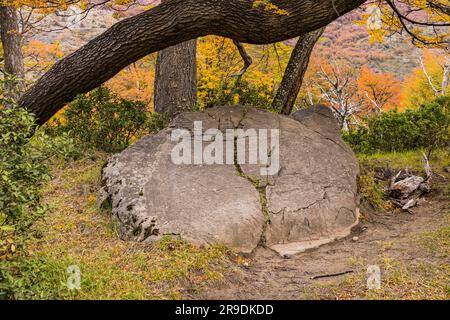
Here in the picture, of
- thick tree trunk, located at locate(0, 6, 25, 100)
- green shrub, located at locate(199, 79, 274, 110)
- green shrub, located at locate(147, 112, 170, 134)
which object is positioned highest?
thick tree trunk, located at locate(0, 6, 25, 100)

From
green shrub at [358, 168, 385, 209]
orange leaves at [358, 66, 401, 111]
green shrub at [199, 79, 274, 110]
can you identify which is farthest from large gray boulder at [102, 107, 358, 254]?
orange leaves at [358, 66, 401, 111]

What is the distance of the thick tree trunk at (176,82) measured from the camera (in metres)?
7.47

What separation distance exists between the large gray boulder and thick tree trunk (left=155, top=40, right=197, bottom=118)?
1.47 m

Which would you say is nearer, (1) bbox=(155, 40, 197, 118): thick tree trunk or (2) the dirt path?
(2) the dirt path

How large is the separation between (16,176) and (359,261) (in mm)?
3094

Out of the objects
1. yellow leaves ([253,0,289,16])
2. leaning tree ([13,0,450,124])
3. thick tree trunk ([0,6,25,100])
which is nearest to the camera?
yellow leaves ([253,0,289,16])

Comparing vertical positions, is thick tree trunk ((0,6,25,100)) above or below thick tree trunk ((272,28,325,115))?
above

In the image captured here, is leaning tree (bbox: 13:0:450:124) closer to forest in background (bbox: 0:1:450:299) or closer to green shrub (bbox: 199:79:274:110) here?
forest in background (bbox: 0:1:450:299)

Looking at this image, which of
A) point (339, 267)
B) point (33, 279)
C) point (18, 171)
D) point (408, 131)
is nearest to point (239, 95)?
point (339, 267)

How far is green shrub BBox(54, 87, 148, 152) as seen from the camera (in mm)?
6688

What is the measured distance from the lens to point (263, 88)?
25.0 ft

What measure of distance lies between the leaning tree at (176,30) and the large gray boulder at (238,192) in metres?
1.09

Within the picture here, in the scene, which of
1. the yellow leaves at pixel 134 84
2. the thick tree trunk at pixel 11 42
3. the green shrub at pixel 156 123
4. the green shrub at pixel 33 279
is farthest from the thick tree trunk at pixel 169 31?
the yellow leaves at pixel 134 84

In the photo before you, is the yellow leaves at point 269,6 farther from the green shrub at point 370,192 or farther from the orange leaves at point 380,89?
the orange leaves at point 380,89
